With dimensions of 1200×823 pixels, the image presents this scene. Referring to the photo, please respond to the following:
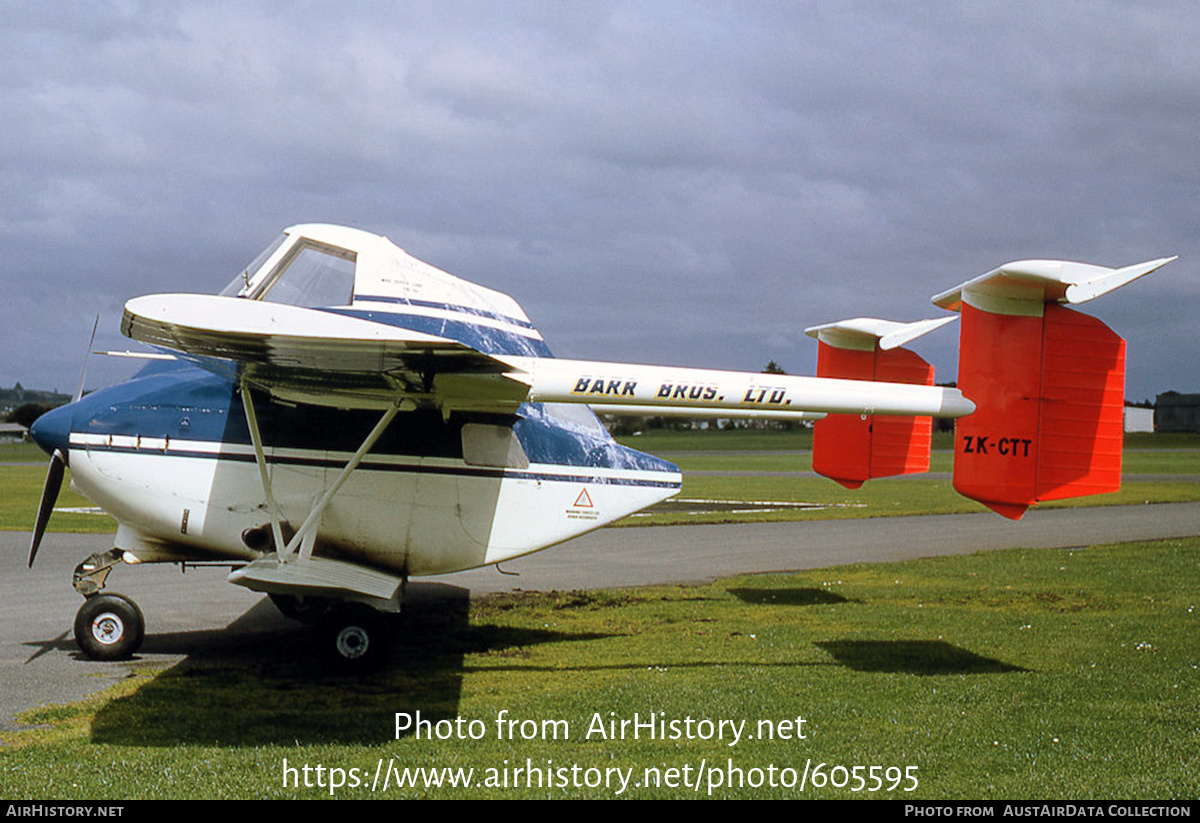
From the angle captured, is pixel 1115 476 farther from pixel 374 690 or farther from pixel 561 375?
pixel 374 690

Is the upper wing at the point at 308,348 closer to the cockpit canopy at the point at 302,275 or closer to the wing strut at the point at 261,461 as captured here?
the wing strut at the point at 261,461

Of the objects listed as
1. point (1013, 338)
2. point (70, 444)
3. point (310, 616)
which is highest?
point (1013, 338)

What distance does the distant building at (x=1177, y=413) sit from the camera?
4542 inches

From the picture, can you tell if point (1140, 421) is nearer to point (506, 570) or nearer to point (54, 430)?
point (506, 570)

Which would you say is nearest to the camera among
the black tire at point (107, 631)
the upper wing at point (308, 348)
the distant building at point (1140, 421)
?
the upper wing at point (308, 348)

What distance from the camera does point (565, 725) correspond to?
6609mm

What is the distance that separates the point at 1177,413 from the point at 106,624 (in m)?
134

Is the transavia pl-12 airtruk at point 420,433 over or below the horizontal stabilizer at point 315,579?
over

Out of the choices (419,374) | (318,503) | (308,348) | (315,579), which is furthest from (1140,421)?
(308,348)

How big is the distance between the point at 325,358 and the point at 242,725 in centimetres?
270

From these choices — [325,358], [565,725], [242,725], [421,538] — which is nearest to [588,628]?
[421,538]

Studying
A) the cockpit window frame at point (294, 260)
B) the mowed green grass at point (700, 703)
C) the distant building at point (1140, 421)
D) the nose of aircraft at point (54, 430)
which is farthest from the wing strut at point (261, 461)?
the distant building at point (1140, 421)

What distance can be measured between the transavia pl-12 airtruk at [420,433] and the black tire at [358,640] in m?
0.02

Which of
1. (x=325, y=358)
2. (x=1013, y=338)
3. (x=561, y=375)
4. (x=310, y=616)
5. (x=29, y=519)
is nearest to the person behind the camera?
(x=325, y=358)
